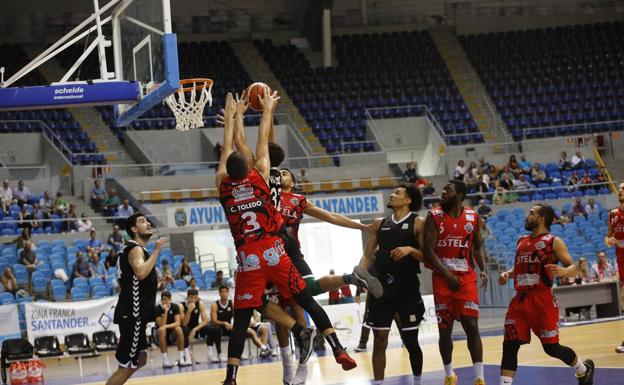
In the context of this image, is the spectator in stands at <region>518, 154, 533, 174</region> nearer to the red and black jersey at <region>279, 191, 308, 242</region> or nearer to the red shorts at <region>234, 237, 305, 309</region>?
the red and black jersey at <region>279, 191, 308, 242</region>


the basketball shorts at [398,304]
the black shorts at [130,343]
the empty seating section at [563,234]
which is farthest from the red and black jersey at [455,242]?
the empty seating section at [563,234]

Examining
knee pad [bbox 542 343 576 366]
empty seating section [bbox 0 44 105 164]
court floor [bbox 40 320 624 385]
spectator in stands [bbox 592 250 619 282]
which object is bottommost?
court floor [bbox 40 320 624 385]

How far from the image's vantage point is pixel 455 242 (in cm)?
966

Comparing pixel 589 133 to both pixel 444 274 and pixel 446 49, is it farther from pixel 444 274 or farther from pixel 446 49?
pixel 444 274

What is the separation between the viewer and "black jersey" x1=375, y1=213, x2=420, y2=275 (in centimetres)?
959

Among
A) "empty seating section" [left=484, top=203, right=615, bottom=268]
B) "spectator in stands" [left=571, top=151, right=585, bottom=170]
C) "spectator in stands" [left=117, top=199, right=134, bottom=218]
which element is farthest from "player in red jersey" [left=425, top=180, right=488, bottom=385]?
"spectator in stands" [left=571, top=151, right=585, bottom=170]

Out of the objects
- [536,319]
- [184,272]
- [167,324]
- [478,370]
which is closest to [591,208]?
[184,272]

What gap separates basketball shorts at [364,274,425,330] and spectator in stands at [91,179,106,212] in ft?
59.6

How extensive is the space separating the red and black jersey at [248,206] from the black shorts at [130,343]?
182 centimetres

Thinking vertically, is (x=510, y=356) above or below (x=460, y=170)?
below

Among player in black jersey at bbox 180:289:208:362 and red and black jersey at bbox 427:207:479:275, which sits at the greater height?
red and black jersey at bbox 427:207:479:275

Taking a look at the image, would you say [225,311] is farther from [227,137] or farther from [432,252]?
[227,137]

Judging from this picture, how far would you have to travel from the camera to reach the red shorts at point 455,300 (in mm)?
9625

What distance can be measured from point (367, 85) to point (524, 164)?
7.55 meters
